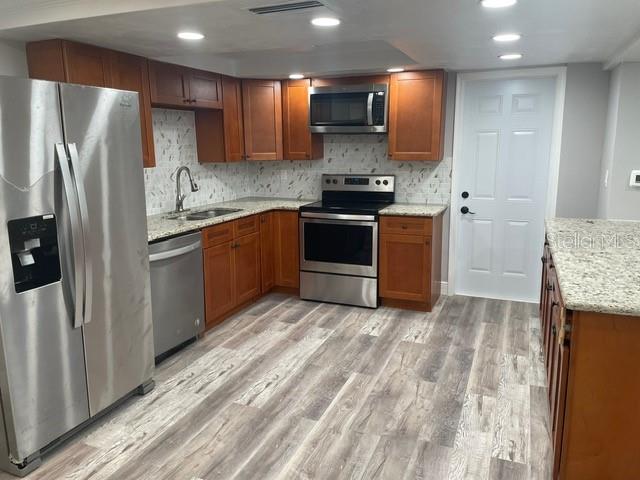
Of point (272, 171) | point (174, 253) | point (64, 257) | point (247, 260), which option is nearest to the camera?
Answer: point (64, 257)

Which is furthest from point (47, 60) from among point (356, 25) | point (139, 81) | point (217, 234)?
point (356, 25)

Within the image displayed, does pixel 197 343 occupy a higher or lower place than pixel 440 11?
lower

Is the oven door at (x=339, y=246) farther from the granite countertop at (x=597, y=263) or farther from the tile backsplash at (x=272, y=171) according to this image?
the granite countertop at (x=597, y=263)

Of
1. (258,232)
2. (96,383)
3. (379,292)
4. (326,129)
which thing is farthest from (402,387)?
(326,129)

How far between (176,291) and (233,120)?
1.96m

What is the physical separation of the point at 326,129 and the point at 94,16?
254 centimetres

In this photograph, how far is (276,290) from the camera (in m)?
4.99

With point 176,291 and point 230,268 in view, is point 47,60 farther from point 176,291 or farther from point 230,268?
point 230,268

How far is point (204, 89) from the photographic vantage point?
13.7 ft

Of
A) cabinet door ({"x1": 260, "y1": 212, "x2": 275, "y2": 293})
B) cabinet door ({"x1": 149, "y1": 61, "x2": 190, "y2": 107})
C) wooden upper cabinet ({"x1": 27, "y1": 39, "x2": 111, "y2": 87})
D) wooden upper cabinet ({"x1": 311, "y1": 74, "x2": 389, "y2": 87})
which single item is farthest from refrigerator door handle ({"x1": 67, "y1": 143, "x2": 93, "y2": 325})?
wooden upper cabinet ({"x1": 311, "y1": 74, "x2": 389, "y2": 87})

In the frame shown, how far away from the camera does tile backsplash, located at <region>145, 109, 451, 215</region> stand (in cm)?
416

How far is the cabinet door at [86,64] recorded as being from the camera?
2.89m

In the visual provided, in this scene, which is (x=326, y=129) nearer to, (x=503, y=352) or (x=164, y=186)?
(x=164, y=186)

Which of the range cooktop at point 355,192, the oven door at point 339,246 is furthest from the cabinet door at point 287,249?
the range cooktop at point 355,192
